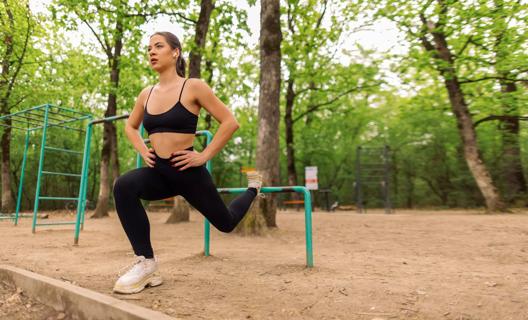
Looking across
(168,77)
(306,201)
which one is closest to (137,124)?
(168,77)

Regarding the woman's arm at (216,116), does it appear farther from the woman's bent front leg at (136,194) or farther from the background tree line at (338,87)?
the background tree line at (338,87)

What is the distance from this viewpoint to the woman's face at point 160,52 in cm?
242

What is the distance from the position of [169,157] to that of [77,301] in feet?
3.43

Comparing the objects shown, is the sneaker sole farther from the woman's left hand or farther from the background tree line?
the background tree line


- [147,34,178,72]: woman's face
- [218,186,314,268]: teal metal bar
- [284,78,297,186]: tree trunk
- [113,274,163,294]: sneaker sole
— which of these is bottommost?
[113,274,163,294]: sneaker sole

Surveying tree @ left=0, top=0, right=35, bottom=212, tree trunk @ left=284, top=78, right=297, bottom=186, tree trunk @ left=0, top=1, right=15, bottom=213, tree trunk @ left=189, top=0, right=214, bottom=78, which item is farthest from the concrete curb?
tree trunk @ left=284, top=78, right=297, bottom=186

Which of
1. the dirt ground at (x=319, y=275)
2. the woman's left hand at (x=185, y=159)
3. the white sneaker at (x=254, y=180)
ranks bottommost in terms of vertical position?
the dirt ground at (x=319, y=275)

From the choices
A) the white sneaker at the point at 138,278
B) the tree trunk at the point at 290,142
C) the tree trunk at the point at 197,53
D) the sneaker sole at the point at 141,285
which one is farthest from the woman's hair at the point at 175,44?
the tree trunk at the point at 290,142

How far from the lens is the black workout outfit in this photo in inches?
90.0

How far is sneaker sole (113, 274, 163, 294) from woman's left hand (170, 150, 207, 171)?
858 millimetres

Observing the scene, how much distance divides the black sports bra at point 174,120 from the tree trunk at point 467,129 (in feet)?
31.8

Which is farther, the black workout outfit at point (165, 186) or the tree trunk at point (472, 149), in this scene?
the tree trunk at point (472, 149)

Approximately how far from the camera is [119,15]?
26.8ft

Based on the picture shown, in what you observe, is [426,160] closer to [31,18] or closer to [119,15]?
[119,15]
